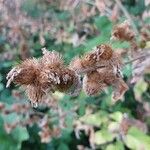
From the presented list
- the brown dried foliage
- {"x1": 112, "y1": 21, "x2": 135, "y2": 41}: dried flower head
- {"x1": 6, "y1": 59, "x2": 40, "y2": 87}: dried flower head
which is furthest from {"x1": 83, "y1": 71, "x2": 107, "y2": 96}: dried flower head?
{"x1": 112, "y1": 21, "x2": 135, "y2": 41}: dried flower head

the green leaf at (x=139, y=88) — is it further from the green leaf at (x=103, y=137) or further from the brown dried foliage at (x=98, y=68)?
the brown dried foliage at (x=98, y=68)

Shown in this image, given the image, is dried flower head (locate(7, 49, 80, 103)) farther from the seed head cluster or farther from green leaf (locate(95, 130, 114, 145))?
green leaf (locate(95, 130, 114, 145))

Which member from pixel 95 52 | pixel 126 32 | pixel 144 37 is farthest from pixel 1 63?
pixel 95 52

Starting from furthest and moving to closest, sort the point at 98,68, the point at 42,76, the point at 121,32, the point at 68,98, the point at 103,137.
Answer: the point at 68,98 < the point at 103,137 < the point at 121,32 < the point at 98,68 < the point at 42,76

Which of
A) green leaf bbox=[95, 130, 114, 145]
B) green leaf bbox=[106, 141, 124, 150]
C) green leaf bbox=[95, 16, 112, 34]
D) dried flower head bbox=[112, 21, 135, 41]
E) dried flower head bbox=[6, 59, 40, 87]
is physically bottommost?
green leaf bbox=[106, 141, 124, 150]

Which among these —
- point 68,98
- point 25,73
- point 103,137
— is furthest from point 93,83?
point 68,98

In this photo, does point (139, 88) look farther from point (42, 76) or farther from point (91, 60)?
point (42, 76)

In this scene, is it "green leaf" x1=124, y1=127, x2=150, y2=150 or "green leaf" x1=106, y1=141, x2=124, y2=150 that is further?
"green leaf" x1=106, y1=141, x2=124, y2=150

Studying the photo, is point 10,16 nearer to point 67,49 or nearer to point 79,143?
point 67,49
